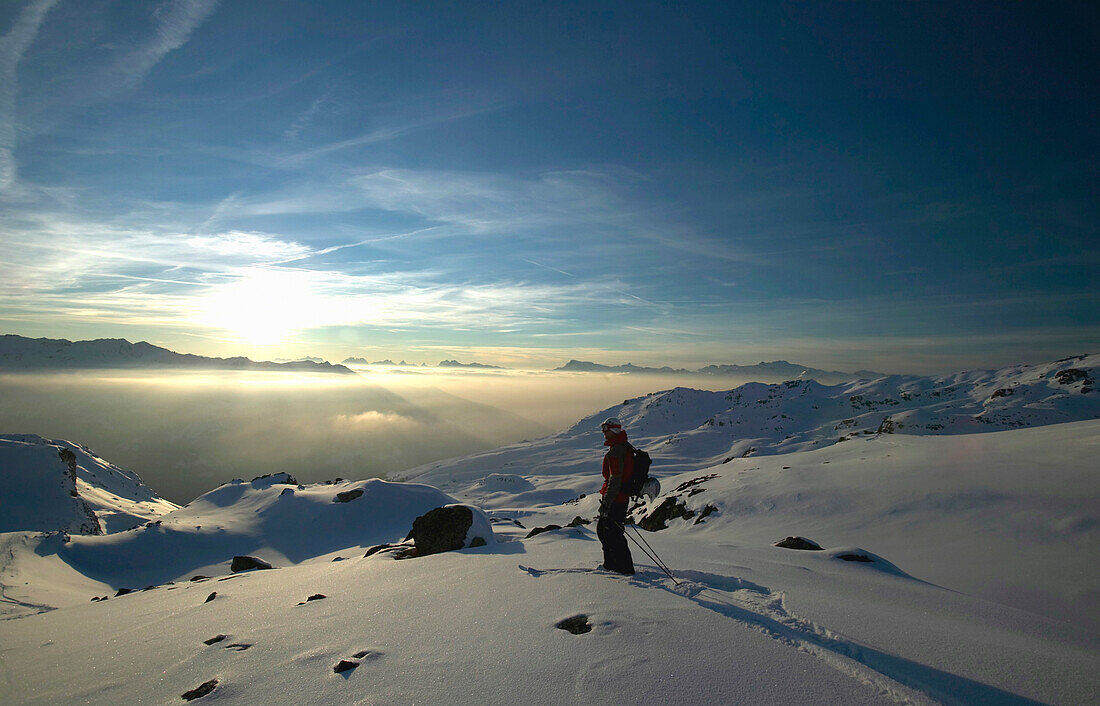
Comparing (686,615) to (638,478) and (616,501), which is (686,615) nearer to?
(616,501)

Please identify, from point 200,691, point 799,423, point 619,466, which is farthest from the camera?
point 799,423

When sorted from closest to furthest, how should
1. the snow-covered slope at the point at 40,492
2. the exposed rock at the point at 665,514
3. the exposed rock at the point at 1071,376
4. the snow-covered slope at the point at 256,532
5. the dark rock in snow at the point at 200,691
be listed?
the dark rock in snow at the point at 200,691, the snow-covered slope at the point at 256,532, the exposed rock at the point at 665,514, the snow-covered slope at the point at 40,492, the exposed rock at the point at 1071,376

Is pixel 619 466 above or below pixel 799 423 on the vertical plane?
above

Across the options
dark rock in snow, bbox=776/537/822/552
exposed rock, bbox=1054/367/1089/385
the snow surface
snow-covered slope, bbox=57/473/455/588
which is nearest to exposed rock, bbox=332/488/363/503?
snow-covered slope, bbox=57/473/455/588

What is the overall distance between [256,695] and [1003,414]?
114 meters

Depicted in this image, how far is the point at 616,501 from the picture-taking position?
307 inches

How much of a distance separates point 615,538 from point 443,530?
6.73 meters

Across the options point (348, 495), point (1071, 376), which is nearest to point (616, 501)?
point (348, 495)

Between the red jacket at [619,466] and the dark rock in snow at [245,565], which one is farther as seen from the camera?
the dark rock in snow at [245,565]

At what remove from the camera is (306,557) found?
88.7 feet

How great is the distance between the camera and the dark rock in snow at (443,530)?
12.6 meters

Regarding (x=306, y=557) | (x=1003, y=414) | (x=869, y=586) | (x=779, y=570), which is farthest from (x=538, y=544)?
(x=1003, y=414)

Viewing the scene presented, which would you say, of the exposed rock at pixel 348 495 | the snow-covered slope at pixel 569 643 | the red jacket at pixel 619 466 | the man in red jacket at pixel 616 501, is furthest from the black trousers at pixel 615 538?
the exposed rock at pixel 348 495

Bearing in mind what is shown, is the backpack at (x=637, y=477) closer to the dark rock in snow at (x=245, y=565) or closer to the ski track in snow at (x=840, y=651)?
the ski track in snow at (x=840, y=651)
